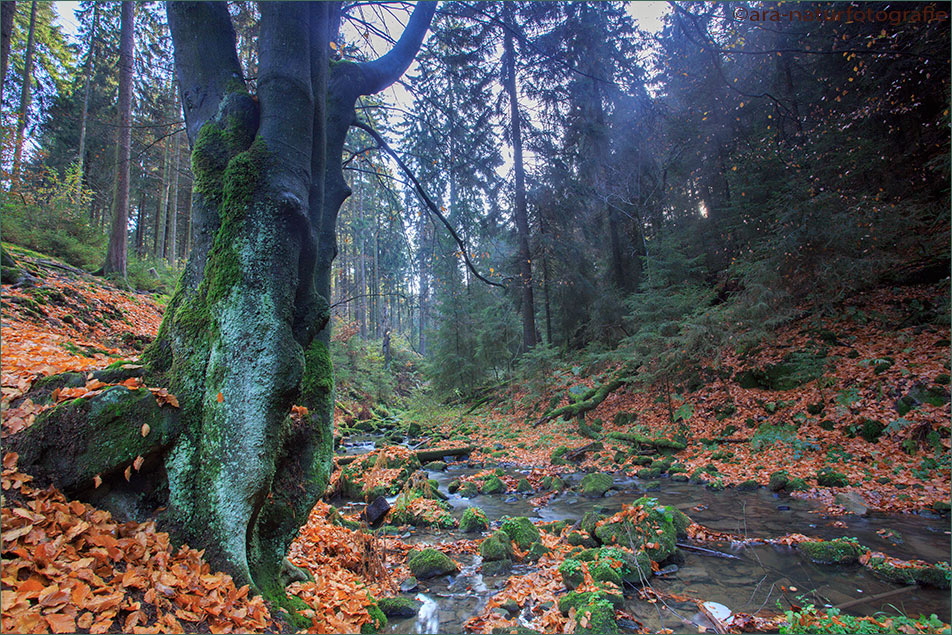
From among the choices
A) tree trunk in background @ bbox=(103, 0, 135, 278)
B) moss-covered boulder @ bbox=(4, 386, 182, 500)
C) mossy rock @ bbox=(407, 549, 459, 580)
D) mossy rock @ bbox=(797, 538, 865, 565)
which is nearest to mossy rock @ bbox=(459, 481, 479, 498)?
mossy rock @ bbox=(407, 549, 459, 580)

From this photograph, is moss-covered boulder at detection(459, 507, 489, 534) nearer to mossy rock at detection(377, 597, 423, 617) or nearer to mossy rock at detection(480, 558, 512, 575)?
mossy rock at detection(480, 558, 512, 575)

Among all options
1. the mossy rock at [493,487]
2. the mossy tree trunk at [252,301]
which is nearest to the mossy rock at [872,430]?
the mossy rock at [493,487]

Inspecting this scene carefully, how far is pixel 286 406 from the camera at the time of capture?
2.60 meters

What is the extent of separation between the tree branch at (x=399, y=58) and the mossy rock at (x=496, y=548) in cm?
492

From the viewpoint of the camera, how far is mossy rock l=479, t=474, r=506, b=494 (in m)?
7.25

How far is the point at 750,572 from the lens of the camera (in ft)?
12.7

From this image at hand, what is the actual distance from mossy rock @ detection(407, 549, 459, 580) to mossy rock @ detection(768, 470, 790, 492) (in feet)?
16.8

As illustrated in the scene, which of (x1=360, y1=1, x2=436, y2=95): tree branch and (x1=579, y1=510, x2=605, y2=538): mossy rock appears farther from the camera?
(x1=579, y1=510, x2=605, y2=538): mossy rock

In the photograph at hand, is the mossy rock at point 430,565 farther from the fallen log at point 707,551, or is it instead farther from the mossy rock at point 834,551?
the mossy rock at point 834,551

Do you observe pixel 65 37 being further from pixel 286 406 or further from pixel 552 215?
pixel 286 406

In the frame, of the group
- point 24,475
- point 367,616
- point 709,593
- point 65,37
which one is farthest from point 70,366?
point 65,37

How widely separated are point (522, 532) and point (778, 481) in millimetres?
4304

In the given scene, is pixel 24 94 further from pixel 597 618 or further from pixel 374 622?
pixel 597 618

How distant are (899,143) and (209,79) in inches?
563
